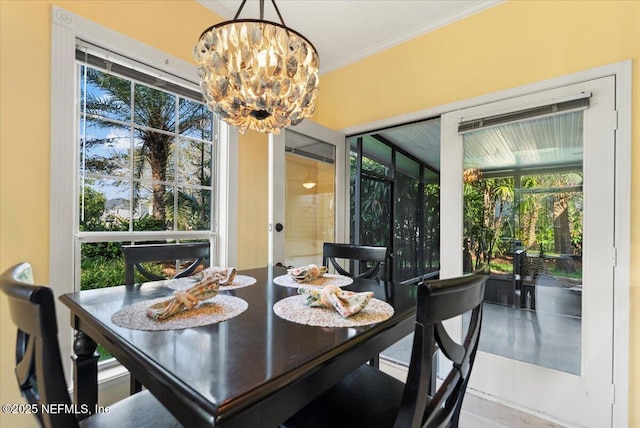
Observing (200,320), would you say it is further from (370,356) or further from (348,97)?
(348,97)

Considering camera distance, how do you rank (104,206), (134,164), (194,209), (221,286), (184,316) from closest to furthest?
(184,316)
(221,286)
(104,206)
(134,164)
(194,209)

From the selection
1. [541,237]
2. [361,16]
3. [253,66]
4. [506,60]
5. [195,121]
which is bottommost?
[541,237]

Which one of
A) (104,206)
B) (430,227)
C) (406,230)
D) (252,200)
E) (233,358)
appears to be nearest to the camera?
(233,358)

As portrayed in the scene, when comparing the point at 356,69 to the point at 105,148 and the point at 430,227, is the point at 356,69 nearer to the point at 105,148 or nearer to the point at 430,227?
the point at 105,148

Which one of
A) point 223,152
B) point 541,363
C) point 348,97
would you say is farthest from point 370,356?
point 348,97

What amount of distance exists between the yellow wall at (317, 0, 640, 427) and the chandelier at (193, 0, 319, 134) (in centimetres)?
152

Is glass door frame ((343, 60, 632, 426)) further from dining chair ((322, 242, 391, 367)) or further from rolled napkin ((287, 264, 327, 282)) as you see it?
rolled napkin ((287, 264, 327, 282))

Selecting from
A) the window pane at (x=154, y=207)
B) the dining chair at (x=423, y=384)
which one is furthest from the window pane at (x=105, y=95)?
the dining chair at (x=423, y=384)

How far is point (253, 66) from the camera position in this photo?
117 centimetres

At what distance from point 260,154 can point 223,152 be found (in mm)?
350

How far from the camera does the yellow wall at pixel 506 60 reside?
164 cm

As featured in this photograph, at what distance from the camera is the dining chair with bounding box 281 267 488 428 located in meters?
0.70

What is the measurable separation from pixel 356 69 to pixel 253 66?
6.70 feet

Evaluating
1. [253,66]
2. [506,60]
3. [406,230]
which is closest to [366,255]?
[253,66]
